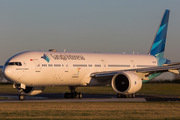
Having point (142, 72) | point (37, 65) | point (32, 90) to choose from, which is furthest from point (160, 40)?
point (37, 65)

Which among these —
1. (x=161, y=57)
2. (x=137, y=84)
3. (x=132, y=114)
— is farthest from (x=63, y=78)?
(x=161, y=57)

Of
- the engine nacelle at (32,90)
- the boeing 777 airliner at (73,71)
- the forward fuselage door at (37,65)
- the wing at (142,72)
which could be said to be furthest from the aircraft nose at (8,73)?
the wing at (142,72)

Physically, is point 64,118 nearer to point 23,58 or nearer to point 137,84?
point 23,58

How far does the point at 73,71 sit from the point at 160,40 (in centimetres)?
1661

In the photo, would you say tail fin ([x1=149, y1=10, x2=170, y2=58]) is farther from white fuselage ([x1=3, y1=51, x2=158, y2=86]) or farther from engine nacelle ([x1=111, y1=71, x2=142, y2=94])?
engine nacelle ([x1=111, y1=71, x2=142, y2=94])

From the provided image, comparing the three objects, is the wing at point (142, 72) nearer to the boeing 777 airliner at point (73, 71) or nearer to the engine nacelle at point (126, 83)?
the boeing 777 airliner at point (73, 71)

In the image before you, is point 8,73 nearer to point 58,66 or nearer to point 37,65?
point 37,65

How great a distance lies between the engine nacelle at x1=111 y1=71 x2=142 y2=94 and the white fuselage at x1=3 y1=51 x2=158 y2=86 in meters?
3.03

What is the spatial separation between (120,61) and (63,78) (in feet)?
27.9

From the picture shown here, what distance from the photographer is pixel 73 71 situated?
3200 cm

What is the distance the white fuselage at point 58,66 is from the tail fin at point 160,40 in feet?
23.0

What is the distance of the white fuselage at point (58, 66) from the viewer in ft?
94.2

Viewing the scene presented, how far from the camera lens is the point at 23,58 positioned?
95.7ft

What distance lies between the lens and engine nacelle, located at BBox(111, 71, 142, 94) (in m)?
30.8
